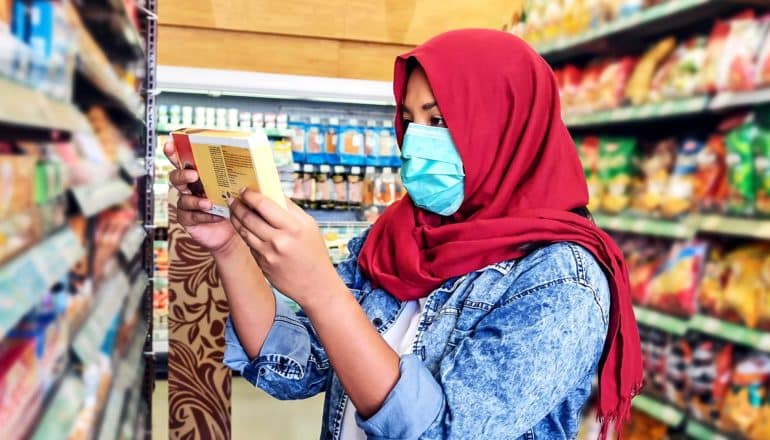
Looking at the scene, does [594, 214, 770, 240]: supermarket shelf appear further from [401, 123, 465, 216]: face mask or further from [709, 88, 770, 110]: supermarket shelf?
[401, 123, 465, 216]: face mask

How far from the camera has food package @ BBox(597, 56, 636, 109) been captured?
8.38 feet

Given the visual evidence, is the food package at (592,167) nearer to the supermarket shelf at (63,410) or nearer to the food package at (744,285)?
the food package at (744,285)

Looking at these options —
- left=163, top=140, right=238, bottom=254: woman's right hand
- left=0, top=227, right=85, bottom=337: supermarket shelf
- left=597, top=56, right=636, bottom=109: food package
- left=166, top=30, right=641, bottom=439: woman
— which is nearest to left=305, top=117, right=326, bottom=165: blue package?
left=597, top=56, right=636, bottom=109: food package

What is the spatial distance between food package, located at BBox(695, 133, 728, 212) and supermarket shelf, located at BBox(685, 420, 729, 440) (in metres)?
0.72

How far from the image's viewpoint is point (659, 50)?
2.42 meters

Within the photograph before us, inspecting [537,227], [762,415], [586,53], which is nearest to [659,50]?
[586,53]

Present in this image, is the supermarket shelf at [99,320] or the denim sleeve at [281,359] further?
the denim sleeve at [281,359]

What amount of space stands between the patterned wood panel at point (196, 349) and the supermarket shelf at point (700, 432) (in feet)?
5.07

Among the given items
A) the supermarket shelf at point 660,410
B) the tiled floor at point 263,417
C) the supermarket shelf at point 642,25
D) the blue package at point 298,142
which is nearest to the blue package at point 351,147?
the blue package at point 298,142

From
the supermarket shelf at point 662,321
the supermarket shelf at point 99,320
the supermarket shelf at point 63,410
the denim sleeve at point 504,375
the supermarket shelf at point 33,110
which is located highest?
the supermarket shelf at point 33,110

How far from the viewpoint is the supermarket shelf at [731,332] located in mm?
1858

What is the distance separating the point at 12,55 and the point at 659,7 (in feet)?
7.41

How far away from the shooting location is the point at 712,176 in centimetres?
216

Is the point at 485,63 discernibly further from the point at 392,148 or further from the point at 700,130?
the point at 392,148
